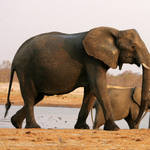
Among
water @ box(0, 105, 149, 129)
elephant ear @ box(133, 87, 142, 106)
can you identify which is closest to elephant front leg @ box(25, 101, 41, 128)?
water @ box(0, 105, 149, 129)

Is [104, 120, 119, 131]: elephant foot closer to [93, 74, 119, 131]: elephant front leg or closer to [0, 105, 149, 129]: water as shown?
[93, 74, 119, 131]: elephant front leg

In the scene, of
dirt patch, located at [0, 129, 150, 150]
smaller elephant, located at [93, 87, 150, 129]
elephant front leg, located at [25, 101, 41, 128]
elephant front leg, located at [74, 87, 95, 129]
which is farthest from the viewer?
smaller elephant, located at [93, 87, 150, 129]

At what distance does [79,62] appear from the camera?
6078 mm

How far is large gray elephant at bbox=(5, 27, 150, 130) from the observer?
586 centimetres

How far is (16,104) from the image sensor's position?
21.8 metres

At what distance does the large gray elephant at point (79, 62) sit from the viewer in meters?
5.86

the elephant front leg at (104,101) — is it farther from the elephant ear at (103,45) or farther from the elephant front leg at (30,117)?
the elephant front leg at (30,117)

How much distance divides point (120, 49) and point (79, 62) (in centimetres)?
76

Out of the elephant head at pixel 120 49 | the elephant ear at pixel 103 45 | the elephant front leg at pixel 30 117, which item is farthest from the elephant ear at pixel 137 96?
the elephant front leg at pixel 30 117

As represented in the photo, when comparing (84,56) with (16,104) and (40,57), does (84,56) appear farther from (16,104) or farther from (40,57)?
(16,104)

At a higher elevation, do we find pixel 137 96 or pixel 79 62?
pixel 79 62

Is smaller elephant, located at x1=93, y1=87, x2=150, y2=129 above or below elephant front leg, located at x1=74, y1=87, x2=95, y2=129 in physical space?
below

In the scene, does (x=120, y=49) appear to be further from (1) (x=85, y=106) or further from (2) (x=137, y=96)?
(2) (x=137, y=96)

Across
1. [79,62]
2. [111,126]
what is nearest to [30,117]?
[79,62]
